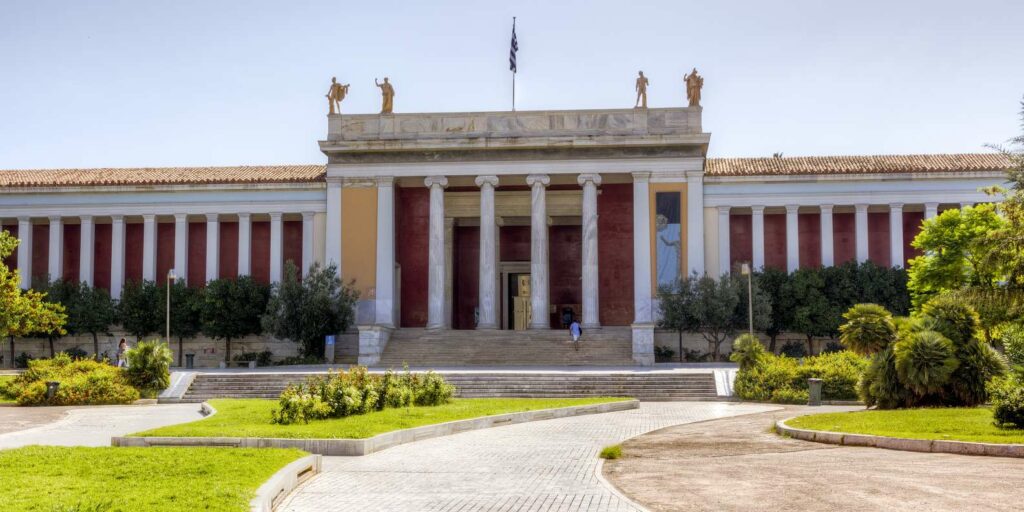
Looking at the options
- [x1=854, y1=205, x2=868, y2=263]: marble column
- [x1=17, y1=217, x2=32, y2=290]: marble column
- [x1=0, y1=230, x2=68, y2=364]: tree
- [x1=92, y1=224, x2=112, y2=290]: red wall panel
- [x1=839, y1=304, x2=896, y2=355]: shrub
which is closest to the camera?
[x1=839, y1=304, x2=896, y2=355]: shrub

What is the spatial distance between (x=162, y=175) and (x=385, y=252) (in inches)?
484

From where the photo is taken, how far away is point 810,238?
153ft

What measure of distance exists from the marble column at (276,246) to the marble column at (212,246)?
248cm

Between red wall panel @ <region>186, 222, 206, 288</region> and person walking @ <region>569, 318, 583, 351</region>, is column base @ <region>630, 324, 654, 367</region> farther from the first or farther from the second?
red wall panel @ <region>186, 222, 206, 288</region>

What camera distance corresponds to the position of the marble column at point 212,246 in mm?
46594

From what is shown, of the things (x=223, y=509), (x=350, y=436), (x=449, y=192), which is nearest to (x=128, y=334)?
(x=449, y=192)

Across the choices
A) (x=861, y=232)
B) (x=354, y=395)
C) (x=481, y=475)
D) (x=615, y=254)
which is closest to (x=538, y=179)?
(x=615, y=254)

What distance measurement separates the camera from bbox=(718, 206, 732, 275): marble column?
45250 mm

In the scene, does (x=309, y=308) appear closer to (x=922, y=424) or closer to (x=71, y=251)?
(x=71, y=251)

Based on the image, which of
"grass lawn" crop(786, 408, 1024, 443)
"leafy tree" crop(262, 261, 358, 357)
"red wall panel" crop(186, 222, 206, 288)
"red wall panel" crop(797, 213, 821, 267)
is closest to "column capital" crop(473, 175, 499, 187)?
"leafy tree" crop(262, 261, 358, 357)

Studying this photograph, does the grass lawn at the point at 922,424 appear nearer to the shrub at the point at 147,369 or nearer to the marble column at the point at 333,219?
the shrub at the point at 147,369

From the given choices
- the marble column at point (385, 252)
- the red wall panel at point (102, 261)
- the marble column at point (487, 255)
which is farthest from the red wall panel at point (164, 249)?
the marble column at point (487, 255)

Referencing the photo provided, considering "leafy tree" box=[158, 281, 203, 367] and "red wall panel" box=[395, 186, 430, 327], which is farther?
"red wall panel" box=[395, 186, 430, 327]

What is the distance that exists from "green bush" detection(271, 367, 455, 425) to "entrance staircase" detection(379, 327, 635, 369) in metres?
14.5
